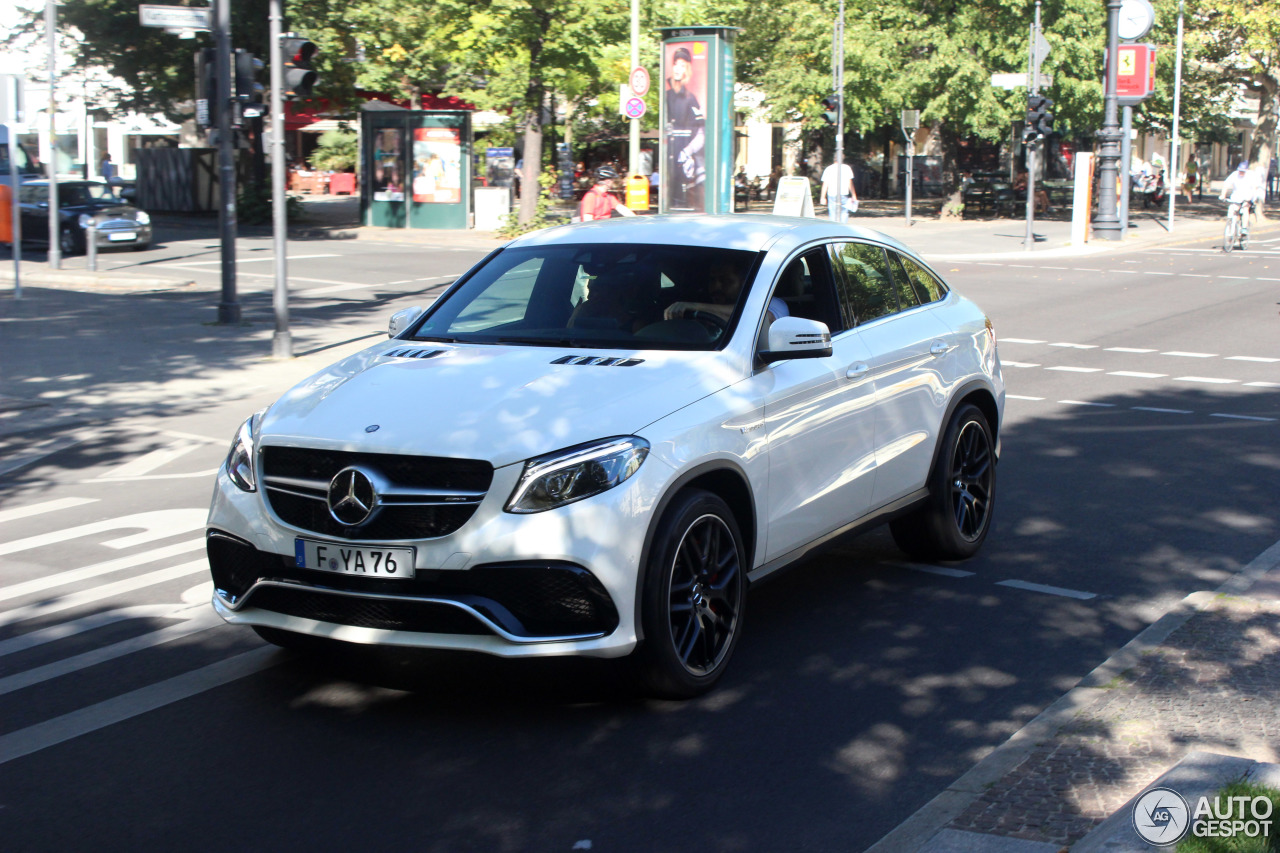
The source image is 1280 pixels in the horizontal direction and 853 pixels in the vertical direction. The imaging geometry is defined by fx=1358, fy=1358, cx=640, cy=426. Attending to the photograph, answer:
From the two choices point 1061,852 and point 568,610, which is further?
point 568,610

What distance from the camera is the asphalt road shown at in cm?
395

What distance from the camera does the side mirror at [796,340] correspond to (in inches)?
202

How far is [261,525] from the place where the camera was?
15.3ft

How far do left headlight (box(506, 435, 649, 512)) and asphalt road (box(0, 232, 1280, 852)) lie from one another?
0.65 meters

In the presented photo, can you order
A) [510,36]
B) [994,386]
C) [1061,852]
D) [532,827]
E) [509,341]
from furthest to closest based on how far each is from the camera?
[510,36]
[994,386]
[509,341]
[532,827]
[1061,852]

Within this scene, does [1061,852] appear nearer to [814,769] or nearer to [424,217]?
[814,769]

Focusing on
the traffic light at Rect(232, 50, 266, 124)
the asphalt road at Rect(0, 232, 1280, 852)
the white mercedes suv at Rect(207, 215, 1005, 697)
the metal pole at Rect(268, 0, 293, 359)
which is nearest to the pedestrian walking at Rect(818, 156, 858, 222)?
the traffic light at Rect(232, 50, 266, 124)

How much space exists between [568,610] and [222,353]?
11175 millimetres

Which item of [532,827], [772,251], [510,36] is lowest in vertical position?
[532,827]

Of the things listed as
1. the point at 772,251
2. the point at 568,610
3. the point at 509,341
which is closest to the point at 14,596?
the point at 509,341

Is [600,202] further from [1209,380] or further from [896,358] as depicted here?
[896,358]

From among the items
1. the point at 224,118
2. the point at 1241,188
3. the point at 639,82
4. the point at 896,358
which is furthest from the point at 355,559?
the point at 1241,188

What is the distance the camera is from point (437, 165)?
3625cm

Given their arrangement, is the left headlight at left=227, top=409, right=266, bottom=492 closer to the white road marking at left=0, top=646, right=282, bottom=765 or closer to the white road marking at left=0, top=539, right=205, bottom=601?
the white road marking at left=0, top=646, right=282, bottom=765
